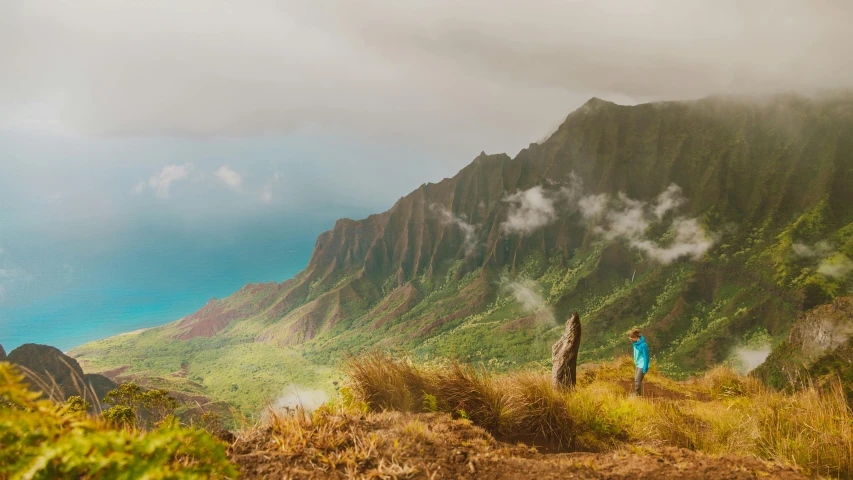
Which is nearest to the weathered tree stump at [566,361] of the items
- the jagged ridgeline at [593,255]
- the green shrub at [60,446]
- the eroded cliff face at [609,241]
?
the green shrub at [60,446]

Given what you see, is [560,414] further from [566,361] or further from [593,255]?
[593,255]

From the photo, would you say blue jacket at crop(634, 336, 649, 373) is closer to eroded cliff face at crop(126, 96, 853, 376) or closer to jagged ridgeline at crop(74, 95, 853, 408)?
jagged ridgeline at crop(74, 95, 853, 408)

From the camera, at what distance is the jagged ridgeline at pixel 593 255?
96.9 meters

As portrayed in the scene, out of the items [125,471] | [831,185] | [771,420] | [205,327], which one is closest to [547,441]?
[771,420]

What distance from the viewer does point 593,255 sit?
14375 centimetres

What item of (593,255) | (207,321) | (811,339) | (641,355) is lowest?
(811,339)

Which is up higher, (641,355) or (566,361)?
(566,361)

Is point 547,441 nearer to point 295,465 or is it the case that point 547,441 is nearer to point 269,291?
point 295,465

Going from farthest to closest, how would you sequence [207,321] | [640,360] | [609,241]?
[207,321], [609,241], [640,360]

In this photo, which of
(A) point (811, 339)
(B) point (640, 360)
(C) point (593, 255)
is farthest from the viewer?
(C) point (593, 255)

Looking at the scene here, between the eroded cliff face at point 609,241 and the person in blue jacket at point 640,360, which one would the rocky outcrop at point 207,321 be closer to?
the eroded cliff face at point 609,241

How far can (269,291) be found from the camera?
19188 centimetres

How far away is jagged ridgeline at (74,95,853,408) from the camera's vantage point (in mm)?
96875

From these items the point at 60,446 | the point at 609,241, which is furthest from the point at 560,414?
the point at 609,241
